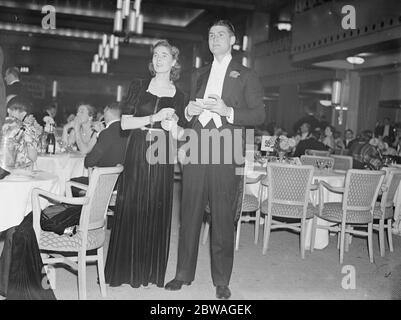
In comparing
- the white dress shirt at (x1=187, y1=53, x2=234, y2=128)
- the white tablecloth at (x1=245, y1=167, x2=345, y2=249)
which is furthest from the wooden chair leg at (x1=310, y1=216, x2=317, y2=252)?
the white dress shirt at (x1=187, y1=53, x2=234, y2=128)

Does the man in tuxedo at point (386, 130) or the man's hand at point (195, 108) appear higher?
the man in tuxedo at point (386, 130)

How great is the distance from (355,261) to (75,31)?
54.9ft

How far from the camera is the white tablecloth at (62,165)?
4.62m

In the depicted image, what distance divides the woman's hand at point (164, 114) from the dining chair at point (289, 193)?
1.78 meters

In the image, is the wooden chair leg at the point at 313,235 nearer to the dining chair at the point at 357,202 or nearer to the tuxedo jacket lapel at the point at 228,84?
the dining chair at the point at 357,202

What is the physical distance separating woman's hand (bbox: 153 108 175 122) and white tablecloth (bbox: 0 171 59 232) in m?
0.82

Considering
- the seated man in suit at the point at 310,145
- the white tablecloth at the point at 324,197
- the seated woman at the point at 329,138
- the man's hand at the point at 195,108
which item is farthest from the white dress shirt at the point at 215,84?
the seated woman at the point at 329,138

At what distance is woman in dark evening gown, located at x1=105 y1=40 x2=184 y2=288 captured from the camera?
2.91 m

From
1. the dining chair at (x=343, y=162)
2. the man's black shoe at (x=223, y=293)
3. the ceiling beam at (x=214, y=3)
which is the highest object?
the ceiling beam at (x=214, y=3)

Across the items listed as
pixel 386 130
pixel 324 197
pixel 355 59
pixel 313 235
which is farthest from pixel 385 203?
pixel 386 130

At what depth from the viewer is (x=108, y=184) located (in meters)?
2.85

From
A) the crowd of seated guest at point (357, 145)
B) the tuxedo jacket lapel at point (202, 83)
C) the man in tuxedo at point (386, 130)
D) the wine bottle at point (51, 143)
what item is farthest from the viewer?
the man in tuxedo at point (386, 130)
